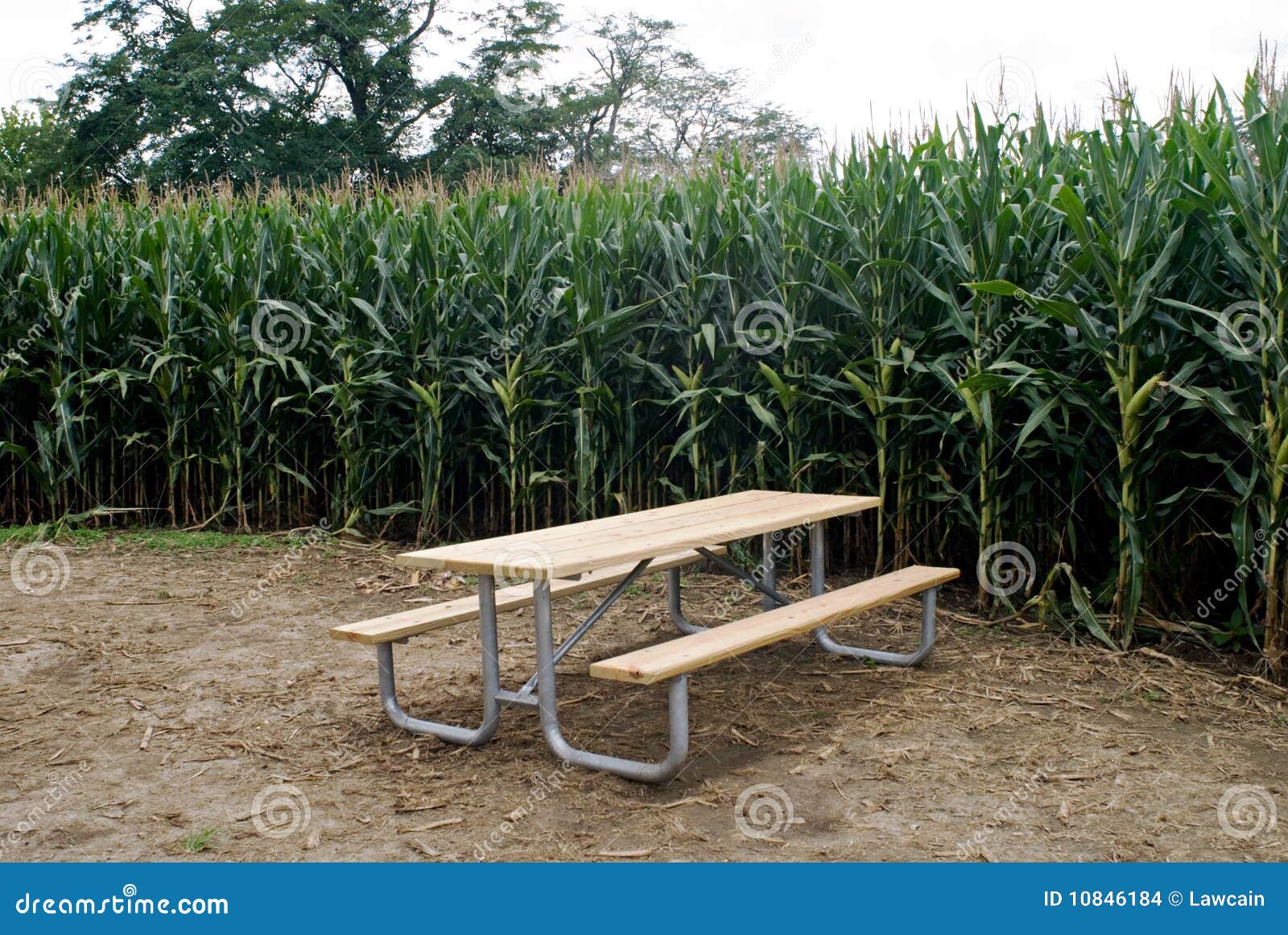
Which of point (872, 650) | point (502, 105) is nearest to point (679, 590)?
point (872, 650)

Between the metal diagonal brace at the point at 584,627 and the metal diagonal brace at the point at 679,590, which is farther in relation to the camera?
the metal diagonal brace at the point at 679,590

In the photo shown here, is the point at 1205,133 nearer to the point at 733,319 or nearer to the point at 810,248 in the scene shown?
the point at 810,248

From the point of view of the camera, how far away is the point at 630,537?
3709 millimetres

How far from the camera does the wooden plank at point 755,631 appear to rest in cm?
307

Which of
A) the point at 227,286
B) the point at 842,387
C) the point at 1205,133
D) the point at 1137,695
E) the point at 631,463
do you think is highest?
the point at 1205,133

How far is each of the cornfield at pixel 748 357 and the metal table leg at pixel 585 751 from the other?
2.04m

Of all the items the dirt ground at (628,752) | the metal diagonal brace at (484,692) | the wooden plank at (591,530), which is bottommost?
the dirt ground at (628,752)

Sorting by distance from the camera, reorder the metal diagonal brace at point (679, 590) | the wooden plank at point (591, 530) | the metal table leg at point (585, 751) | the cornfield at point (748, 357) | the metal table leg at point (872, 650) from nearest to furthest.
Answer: the metal table leg at point (585, 751) → the wooden plank at point (591, 530) → the cornfield at point (748, 357) → the metal table leg at point (872, 650) → the metal diagonal brace at point (679, 590)

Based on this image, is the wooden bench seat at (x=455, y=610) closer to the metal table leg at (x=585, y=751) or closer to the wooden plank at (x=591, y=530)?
the wooden plank at (x=591, y=530)

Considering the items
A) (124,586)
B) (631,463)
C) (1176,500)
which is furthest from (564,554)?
(124,586)

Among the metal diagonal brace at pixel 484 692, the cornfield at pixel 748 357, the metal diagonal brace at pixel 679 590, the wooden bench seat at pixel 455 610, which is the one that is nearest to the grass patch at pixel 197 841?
the wooden bench seat at pixel 455 610

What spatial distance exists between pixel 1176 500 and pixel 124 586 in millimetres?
5344

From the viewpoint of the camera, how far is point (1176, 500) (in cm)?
445

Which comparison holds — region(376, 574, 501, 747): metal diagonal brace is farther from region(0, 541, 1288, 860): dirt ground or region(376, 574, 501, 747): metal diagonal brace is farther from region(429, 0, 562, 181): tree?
region(429, 0, 562, 181): tree
